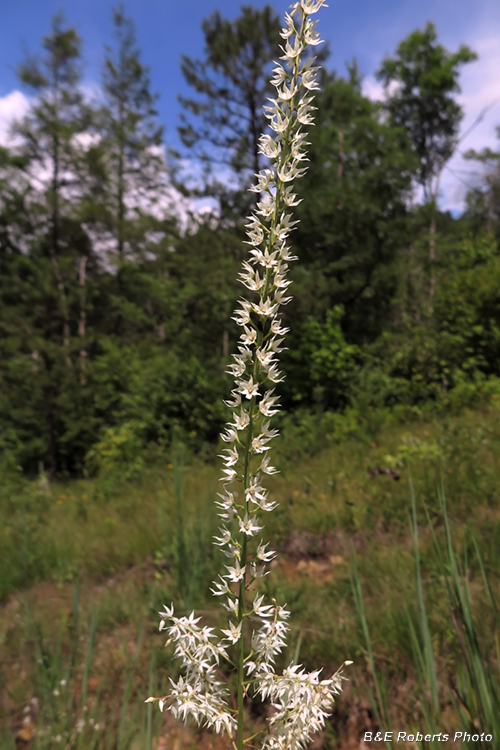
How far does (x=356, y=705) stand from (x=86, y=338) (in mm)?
17580

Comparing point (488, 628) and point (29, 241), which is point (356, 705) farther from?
point (29, 241)

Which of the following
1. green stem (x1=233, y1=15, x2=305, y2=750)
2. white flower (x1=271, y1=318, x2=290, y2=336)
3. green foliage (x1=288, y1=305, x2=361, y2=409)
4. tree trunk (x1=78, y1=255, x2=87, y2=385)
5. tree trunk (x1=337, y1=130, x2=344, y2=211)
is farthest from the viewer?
tree trunk (x1=78, y1=255, x2=87, y2=385)

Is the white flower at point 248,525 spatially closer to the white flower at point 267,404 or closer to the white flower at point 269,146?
the white flower at point 267,404

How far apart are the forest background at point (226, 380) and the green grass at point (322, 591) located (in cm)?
3

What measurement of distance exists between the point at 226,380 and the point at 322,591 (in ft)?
30.9

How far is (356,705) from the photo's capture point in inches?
92.2

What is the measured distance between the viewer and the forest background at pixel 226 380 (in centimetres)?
271

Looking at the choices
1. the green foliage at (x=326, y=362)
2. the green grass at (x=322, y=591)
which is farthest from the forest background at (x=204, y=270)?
the green grass at (x=322, y=591)

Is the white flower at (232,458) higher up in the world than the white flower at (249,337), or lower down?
lower down

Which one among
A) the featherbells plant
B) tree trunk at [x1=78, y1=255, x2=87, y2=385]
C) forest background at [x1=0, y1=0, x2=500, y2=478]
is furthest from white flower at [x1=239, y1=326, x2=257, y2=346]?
tree trunk at [x1=78, y1=255, x2=87, y2=385]

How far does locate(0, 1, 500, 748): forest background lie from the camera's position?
2713mm

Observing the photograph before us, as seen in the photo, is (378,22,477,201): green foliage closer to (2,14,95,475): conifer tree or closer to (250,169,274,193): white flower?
(2,14,95,475): conifer tree

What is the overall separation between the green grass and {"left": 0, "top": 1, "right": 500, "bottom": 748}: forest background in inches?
1.1

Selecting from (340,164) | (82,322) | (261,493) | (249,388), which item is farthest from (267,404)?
(82,322)
